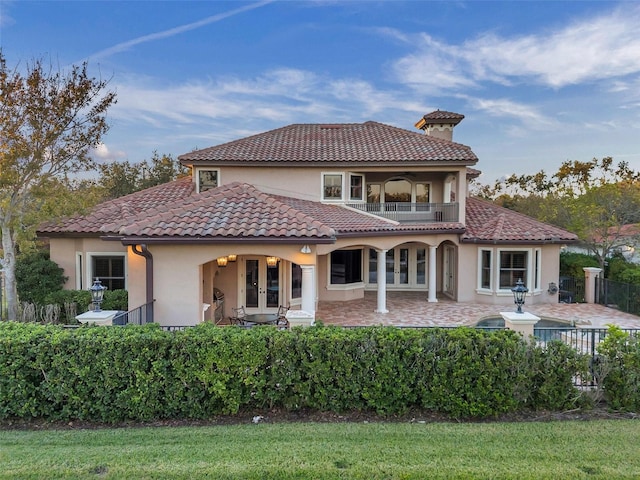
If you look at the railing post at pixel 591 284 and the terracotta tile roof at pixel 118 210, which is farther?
the railing post at pixel 591 284

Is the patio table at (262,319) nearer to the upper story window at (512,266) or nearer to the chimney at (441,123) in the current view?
the upper story window at (512,266)

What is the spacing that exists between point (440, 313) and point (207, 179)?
11.7m

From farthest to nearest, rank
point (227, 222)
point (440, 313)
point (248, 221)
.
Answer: point (440, 313)
point (248, 221)
point (227, 222)

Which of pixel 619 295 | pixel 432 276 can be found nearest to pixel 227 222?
pixel 432 276

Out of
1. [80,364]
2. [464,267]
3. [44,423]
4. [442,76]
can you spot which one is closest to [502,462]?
[80,364]

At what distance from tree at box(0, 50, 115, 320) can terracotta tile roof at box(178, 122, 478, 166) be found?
4.25 m

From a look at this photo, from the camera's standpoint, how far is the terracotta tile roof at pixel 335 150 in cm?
1591

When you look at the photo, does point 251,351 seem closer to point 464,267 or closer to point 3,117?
point 3,117

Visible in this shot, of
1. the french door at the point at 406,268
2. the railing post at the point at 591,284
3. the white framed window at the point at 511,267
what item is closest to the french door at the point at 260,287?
the french door at the point at 406,268

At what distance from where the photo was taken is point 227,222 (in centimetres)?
963

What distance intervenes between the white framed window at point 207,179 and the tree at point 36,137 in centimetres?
462

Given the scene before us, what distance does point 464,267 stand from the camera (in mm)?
16875

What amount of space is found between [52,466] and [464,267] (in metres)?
16.2

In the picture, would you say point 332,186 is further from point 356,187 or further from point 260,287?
point 260,287
